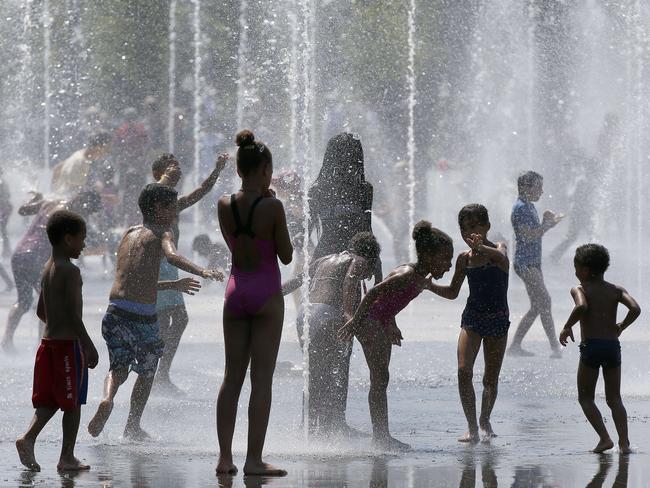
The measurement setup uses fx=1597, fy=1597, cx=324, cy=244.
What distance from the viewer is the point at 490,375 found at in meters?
7.92

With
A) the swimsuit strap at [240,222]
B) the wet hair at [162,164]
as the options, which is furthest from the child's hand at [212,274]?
the wet hair at [162,164]

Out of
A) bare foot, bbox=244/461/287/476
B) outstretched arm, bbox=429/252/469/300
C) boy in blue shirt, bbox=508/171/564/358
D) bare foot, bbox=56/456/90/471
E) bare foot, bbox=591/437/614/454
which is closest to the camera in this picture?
bare foot, bbox=244/461/287/476

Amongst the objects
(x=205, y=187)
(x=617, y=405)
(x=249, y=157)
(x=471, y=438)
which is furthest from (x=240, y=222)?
(x=205, y=187)

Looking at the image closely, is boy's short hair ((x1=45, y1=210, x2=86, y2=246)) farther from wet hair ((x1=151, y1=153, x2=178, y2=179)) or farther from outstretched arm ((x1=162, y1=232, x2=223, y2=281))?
wet hair ((x1=151, y1=153, x2=178, y2=179))

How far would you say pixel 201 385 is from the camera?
35.0 ft

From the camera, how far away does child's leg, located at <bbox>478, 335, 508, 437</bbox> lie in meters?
7.87

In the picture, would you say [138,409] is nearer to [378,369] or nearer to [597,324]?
[378,369]

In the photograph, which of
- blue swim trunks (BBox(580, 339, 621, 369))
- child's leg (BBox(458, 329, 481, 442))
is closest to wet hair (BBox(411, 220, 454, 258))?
child's leg (BBox(458, 329, 481, 442))

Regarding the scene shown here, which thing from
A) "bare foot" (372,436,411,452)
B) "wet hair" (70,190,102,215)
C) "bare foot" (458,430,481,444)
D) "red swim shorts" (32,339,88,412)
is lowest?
"bare foot" (372,436,411,452)

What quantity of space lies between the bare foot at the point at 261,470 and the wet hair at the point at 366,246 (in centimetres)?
163

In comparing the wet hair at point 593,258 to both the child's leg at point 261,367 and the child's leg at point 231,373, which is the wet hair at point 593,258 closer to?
the child's leg at point 261,367

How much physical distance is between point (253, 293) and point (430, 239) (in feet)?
4.16

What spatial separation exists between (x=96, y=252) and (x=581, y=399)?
999 centimetres

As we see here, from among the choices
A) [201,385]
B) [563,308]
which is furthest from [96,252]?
[201,385]
